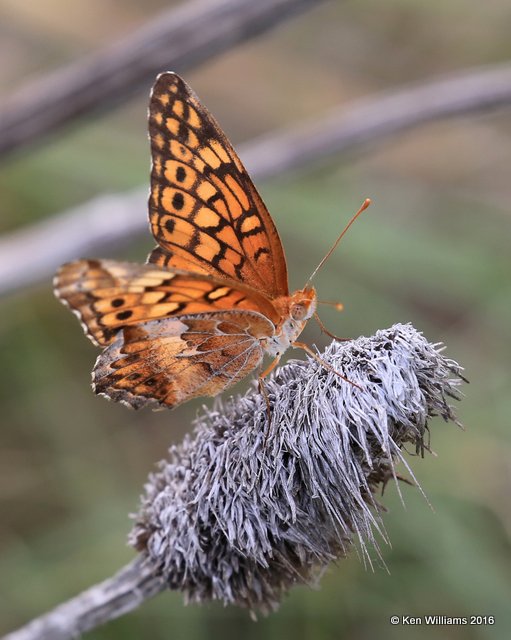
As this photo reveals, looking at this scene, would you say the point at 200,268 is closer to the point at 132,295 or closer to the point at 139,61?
the point at 132,295

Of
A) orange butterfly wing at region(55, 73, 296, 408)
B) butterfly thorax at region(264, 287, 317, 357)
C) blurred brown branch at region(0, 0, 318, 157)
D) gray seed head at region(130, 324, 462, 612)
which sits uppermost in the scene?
blurred brown branch at region(0, 0, 318, 157)

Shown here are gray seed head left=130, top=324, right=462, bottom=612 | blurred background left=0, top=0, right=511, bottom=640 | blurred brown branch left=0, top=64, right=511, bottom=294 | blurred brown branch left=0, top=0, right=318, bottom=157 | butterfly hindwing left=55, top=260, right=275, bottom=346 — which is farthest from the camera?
blurred background left=0, top=0, right=511, bottom=640

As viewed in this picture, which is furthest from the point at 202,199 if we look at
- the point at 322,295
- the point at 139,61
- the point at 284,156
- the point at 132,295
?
the point at 322,295

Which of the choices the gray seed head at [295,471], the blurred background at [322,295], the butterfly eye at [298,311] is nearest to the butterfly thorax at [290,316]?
the butterfly eye at [298,311]

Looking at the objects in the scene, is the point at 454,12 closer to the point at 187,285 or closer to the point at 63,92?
the point at 63,92

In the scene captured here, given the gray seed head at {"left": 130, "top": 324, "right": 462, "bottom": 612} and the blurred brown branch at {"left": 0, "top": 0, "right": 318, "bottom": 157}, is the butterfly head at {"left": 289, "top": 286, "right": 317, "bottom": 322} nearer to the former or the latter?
the gray seed head at {"left": 130, "top": 324, "right": 462, "bottom": 612}

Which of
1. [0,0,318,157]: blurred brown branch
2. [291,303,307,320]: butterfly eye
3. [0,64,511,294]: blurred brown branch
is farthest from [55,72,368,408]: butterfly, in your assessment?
[0,64,511,294]: blurred brown branch

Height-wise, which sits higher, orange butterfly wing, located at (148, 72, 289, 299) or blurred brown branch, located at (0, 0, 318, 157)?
blurred brown branch, located at (0, 0, 318, 157)

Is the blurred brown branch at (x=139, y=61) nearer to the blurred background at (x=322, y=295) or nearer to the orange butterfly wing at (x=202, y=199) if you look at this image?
the blurred background at (x=322, y=295)
